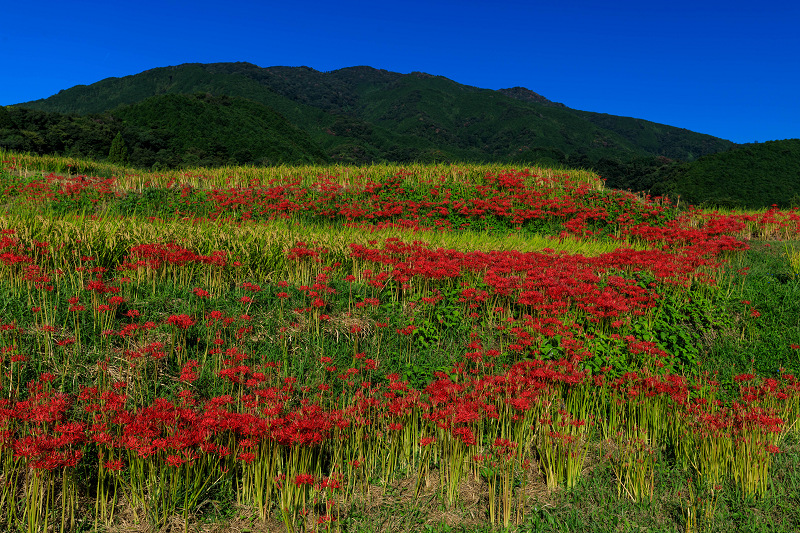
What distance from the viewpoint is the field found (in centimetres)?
346

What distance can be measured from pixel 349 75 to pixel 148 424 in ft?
673

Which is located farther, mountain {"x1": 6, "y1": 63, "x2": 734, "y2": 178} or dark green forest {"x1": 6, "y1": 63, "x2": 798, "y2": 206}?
mountain {"x1": 6, "y1": 63, "x2": 734, "y2": 178}

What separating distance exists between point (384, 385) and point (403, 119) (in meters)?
131

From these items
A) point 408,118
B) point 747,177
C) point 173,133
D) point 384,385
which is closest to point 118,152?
point 173,133

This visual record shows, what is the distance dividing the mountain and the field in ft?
168

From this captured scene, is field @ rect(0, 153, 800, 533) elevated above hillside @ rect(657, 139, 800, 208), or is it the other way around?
hillside @ rect(657, 139, 800, 208)

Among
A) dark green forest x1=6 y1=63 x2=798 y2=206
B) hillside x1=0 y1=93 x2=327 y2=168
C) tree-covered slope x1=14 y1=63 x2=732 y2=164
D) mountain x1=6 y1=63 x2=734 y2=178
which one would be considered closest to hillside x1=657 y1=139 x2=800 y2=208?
dark green forest x1=6 y1=63 x2=798 y2=206

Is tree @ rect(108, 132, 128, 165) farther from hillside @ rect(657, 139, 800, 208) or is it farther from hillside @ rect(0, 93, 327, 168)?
hillside @ rect(657, 139, 800, 208)

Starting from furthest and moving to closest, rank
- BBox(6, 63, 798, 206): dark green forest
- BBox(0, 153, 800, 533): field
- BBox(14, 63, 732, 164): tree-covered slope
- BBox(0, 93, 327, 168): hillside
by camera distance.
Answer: BBox(14, 63, 732, 164): tree-covered slope → BBox(0, 93, 327, 168): hillside → BBox(6, 63, 798, 206): dark green forest → BBox(0, 153, 800, 533): field

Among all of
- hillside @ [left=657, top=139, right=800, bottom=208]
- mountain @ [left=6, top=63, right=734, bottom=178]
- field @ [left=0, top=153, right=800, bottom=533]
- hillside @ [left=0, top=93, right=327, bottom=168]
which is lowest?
field @ [left=0, top=153, right=800, bottom=533]

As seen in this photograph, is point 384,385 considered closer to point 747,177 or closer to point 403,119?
point 747,177

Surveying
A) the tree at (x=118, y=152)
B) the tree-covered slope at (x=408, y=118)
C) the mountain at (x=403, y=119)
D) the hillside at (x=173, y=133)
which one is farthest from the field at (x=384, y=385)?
the tree-covered slope at (x=408, y=118)

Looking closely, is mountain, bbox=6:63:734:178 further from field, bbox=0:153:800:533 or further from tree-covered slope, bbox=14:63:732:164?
field, bbox=0:153:800:533

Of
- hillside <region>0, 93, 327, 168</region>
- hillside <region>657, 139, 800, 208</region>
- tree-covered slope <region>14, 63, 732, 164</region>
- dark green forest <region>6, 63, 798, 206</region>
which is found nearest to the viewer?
hillside <region>657, 139, 800, 208</region>
